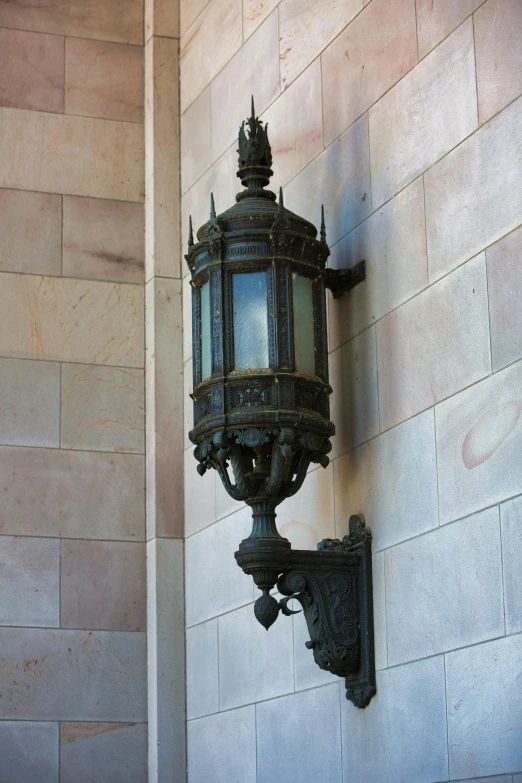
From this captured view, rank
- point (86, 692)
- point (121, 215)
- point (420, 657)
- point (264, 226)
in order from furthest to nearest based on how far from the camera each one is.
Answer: point (121, 215)
point (86, 692)
point (264, 226)
point (420, 657)

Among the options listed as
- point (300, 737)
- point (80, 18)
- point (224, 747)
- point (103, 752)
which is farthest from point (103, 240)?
point (300, 737)

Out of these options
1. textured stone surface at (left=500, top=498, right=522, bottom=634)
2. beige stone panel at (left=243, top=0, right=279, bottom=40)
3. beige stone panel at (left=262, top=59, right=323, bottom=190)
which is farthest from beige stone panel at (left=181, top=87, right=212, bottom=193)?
textured stone surface at (left=500, top=498, right=522, bottom=634)

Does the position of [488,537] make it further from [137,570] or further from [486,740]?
[137,570]

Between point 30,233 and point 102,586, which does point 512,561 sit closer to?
point 102,586

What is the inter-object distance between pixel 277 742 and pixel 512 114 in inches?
102

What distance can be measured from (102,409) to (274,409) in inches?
87.1

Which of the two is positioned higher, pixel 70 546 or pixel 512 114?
pixel 512 114

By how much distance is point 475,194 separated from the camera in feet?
14.4

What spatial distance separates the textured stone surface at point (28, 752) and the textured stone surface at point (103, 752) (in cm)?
5

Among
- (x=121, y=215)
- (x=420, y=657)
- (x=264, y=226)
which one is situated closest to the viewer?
(x=420, y=657)

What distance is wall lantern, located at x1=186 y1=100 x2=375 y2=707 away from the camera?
464cm

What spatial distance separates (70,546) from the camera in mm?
6418

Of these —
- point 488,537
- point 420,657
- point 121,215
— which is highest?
point 121,215

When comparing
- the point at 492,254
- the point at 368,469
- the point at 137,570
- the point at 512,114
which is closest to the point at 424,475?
the point at 368,469
